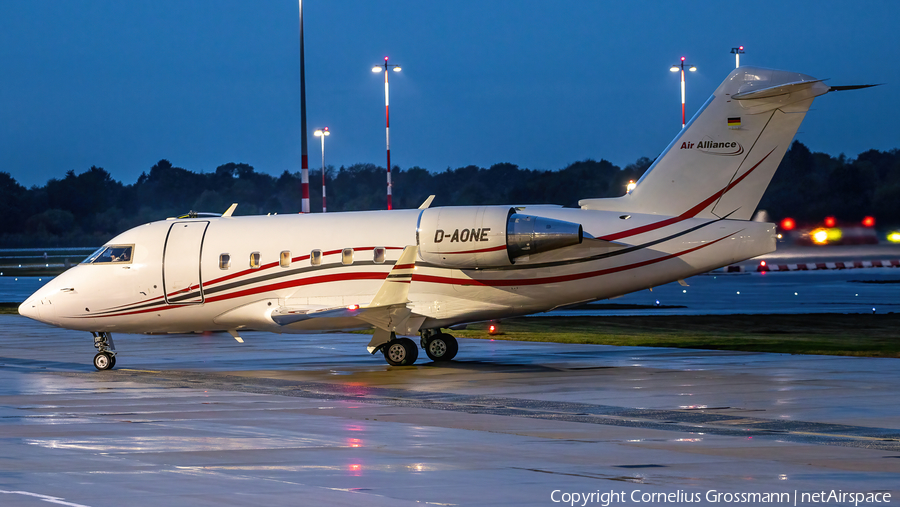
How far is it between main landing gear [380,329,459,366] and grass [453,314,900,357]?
5428mm

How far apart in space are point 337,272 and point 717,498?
14955mm

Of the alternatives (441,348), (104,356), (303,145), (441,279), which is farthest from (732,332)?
(104,356)

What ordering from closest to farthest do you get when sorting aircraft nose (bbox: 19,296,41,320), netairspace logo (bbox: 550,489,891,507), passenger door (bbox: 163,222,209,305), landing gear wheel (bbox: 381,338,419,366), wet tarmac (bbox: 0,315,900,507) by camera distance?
netairspace logo (bbox: 550,489,891,507)
wet tarmac (bbox: 0,315,900,507)
landing gear wheel (bbox: 381,338,419,366)
passenger door (bbox: 163,222,209,305)
aircraft nose (bbox: 19,296,41,320)

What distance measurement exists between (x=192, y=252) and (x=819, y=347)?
1489 centimetres

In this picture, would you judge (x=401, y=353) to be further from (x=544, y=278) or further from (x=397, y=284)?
(x=544, y=278)

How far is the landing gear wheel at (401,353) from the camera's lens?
24047 millimetres

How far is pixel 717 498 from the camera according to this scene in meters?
9.91

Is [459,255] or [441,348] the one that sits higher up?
[459,255]

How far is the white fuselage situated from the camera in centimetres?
2286

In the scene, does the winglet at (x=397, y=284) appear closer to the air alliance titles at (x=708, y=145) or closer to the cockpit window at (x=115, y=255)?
the air alliance titles at (x=708, y=145)

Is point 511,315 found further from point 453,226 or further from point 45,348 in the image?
point 45,348

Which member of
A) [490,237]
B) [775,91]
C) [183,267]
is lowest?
[183,267]

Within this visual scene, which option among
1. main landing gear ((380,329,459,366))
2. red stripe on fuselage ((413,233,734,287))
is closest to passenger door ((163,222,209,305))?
main landing gear ((380,329,459,366))

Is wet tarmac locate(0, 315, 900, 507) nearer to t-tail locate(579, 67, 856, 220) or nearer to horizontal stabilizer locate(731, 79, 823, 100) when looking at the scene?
t-tail locate(579, 67, 856, 220)
